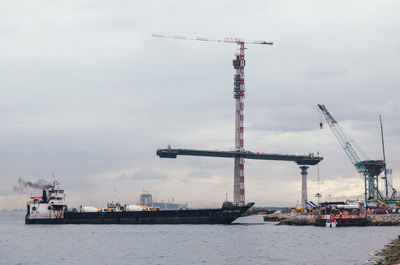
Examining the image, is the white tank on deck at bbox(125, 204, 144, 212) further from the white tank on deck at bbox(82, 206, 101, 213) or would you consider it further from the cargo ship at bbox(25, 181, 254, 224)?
the white tank on deck at bbox(82, 206, 101, 213)

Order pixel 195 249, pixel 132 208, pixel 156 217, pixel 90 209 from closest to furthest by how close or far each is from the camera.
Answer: pixel 195 249
pixel 156 217
pixel 132 208
pixel 90 209

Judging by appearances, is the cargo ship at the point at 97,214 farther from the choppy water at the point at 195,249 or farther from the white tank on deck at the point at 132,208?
the choppy water at the point at 195,249

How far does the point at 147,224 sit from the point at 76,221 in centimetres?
2012

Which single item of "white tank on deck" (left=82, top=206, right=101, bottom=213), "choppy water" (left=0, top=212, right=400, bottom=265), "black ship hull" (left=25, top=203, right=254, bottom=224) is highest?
"white tank on deck" (left=82, top=206, right=101, bottom=213)

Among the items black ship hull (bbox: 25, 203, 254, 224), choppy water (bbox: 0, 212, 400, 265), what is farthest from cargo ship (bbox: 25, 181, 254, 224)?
choppy water (bbox: 0, 212, 400, 265)

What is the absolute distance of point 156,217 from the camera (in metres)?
134

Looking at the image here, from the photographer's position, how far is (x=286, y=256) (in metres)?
65.7

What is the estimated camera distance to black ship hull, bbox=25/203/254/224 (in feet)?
417

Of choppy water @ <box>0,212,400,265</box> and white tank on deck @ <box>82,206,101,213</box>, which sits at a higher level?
white tank on deck @ <box>82,206,101,213</box>

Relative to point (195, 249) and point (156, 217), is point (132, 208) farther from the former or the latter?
point (195, 249)

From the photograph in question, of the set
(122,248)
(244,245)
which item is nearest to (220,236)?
(244,245)

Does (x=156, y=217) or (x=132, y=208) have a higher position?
(x=132, y=208)

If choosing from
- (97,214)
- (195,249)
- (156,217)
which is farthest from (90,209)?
(195,249)

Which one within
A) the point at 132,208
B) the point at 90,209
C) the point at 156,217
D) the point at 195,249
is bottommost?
the point at 195,249
